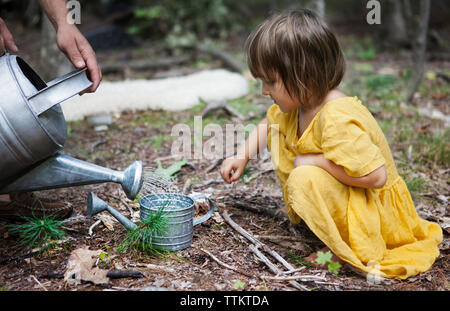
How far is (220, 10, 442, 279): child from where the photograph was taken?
1.69 meters

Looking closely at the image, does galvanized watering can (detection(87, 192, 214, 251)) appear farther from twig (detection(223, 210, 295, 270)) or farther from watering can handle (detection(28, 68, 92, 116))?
watering can handle (detection(28, 68, 92, 116))

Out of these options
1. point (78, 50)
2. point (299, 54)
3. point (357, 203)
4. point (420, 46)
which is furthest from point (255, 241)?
point (420, 46)

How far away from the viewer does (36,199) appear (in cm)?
209

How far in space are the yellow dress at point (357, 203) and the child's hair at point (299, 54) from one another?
0.39 ft

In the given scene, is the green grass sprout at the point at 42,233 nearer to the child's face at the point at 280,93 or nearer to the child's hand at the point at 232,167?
the child's hand at the point at 232,167

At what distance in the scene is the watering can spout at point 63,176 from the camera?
1752 mm

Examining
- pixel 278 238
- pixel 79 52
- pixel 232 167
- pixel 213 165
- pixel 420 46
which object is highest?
pixel 79 52

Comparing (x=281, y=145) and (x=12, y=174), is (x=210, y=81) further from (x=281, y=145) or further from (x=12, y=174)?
(x=12, y=174)

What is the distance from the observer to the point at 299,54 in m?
1.75

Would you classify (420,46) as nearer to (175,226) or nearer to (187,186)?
(187,186)

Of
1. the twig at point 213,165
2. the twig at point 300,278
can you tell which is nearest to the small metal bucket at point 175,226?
the twig at point 300,278

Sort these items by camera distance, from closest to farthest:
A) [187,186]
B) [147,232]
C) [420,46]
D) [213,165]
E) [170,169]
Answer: [147,232]
[187,186]
[170,169]
[213,165]
[420,46]

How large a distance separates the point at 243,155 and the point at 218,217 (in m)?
0.36
